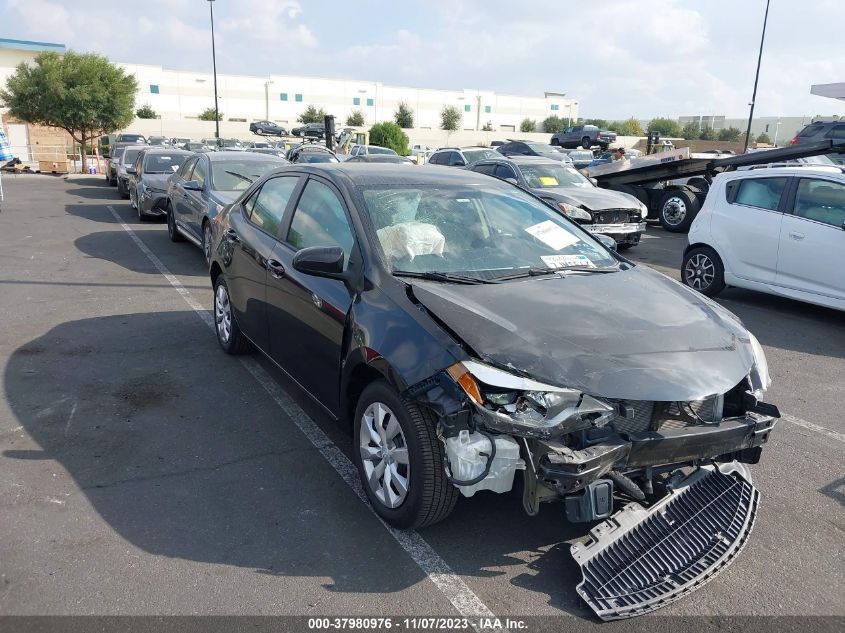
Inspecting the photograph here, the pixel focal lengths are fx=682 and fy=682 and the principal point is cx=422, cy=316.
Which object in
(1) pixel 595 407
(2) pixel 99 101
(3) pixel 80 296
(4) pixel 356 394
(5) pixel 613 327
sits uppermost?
(2) pixel 99 101

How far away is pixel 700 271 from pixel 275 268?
629 centimetres

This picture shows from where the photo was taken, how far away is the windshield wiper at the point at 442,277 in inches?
143

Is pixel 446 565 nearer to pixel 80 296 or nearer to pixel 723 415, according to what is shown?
pixel 723 415

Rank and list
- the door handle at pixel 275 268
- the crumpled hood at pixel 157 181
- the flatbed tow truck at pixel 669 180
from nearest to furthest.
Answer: the door handle at pixel 275 268
the crumpled hood at pixel 157 181
the flatbed tow truck at pixel 669 180

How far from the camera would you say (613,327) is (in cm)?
327

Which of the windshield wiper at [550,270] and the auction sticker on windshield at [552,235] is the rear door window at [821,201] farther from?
the windshield wiper at [550,270]

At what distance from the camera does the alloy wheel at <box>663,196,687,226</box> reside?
1527cm

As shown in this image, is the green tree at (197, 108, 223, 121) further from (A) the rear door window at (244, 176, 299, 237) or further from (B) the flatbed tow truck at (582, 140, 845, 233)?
(A) the rear door window at (244, 176, 299, 237)

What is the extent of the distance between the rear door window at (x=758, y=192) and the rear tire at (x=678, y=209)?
277 inches

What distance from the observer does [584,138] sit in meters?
44.5

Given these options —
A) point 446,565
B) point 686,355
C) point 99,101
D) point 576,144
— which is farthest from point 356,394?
point 576,144

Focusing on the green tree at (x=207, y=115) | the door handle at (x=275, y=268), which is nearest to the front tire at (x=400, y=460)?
the door handle at (x=275, y=268)

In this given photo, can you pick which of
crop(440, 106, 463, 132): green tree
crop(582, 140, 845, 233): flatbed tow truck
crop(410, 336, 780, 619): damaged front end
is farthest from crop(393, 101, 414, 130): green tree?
crop(410, 336, 780, 619): damaged front end

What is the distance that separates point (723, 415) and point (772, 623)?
37.5 inches
